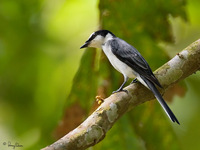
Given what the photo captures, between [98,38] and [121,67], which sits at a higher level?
[98,38]

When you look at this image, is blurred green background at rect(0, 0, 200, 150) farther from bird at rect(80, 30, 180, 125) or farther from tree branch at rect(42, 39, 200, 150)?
tree branch at rect(42, 39, 200, 150)

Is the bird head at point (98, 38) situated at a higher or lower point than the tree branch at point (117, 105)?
higher

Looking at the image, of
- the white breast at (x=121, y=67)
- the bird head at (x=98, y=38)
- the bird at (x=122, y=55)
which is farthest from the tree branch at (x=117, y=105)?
the bird head at (x=98, y=38)

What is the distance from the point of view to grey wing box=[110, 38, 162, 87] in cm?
314

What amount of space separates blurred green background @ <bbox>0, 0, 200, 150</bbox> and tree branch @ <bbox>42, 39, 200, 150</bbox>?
1.04 feet

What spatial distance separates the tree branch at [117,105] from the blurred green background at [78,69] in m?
0.32

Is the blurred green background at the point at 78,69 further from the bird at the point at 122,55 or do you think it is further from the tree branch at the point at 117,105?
the tree branch at the point at 117,105

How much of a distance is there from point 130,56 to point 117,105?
0.78m

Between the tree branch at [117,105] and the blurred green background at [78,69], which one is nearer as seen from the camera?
the tree branch at [117,105]

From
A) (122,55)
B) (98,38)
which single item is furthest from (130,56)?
(98,38)

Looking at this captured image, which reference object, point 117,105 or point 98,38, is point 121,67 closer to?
point 98,38

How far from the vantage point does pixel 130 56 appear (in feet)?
10.8

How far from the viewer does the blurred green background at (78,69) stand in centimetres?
319

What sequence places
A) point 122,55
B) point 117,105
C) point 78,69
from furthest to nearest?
1. point 122,55
2. point 78,69
3. point 117,105
